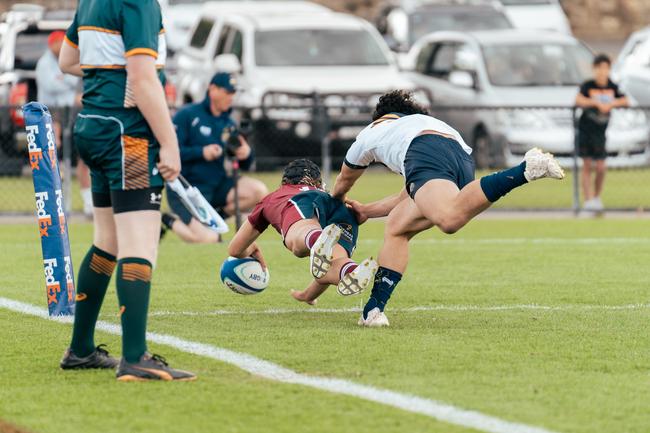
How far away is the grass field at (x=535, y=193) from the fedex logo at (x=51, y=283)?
916cm

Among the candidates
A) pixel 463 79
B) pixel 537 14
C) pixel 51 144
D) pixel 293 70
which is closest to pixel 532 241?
pixel 51 144

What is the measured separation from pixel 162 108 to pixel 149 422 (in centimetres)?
143

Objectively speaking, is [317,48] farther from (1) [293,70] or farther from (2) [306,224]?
(2) [306,224]

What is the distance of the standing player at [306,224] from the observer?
904cm

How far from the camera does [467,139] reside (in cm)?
2162

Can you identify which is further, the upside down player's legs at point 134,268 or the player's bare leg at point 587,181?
the player's bare leg at point 587,181

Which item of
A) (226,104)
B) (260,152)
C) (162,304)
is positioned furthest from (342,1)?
(162,304)

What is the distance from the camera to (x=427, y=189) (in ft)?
28.2

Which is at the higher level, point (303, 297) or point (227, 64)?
point (303, 297)

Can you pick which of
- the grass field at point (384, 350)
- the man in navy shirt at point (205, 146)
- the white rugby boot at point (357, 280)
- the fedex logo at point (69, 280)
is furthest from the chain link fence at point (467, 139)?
the white rugby boot at point (357, 280)

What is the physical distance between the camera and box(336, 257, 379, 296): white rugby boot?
8.57m

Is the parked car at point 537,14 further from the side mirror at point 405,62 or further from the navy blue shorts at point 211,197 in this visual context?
the navy blue shorts at point 211,197

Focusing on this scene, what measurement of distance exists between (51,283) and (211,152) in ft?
16.3

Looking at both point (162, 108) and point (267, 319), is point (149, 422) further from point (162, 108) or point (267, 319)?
point (267, 319)
